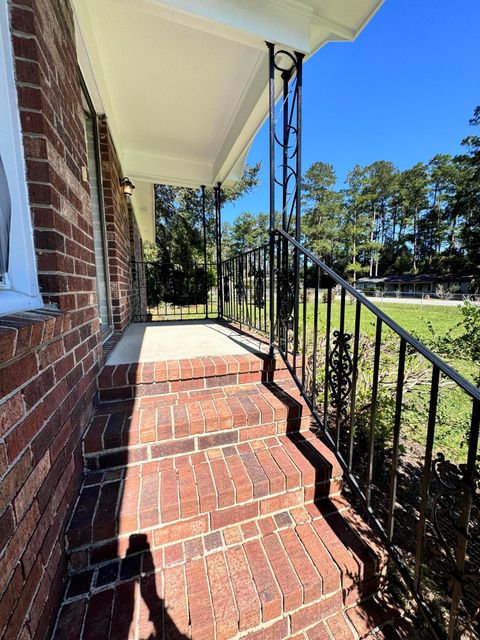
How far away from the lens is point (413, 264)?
34.2 m

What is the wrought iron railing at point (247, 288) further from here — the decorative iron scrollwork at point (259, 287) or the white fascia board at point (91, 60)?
the white fascia board at point (91, 60)

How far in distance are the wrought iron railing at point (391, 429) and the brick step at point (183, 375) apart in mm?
221

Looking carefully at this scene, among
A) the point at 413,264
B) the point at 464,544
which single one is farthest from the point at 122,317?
→ the point at 413,264

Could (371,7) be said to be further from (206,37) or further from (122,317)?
(122,317)

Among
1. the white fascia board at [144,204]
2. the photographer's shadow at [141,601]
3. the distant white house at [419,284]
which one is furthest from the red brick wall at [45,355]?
the distant white house at [419,284]

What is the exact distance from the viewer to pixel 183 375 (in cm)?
184

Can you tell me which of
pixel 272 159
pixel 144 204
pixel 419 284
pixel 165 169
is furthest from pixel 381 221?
pixel 272 159

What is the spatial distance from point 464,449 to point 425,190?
40339 millimetres

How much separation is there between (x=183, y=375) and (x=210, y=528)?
0.86 m

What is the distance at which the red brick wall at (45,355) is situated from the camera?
0.74 metres

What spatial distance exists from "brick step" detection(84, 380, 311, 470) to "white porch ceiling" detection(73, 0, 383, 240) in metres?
2.39

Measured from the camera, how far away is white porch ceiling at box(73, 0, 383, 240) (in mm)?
1747

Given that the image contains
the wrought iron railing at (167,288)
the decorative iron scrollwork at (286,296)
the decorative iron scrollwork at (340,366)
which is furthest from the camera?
the wrought iron railing at (167,288)

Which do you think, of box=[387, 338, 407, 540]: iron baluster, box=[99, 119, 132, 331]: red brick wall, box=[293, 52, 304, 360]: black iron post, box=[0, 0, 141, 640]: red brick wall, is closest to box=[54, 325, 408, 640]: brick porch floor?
box=[0, 0, 141, 640]: red brick wall
